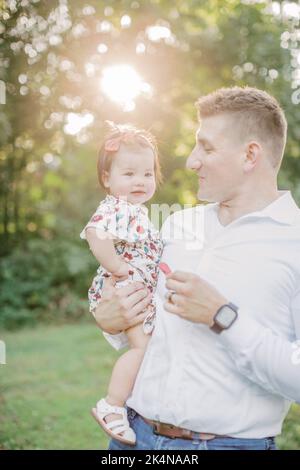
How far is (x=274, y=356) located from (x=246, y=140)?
28.6 inches

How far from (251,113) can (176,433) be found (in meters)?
1.04

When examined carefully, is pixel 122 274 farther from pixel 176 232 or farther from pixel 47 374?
pixel 47 374

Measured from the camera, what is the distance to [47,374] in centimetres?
782

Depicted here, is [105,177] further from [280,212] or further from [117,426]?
[117,426]

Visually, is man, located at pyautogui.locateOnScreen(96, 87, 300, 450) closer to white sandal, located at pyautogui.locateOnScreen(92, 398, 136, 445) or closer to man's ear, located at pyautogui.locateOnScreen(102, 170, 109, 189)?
white sandal, located at pyautogui.locateOnScreen(92, 398, 136, 445)

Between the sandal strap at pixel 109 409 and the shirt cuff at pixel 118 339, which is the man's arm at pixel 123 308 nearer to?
the shirt cuff at pixel 118 339

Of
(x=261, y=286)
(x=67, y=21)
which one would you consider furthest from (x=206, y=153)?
(x=67, y=21)

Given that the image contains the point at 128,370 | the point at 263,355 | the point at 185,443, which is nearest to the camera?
the point at 263,355

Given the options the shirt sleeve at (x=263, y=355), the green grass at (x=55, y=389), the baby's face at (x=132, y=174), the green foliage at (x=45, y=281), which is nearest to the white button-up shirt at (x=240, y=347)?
the shirt sleeve at (x=263, y=355)

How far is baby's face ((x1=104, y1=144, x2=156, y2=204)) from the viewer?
7.73 ft

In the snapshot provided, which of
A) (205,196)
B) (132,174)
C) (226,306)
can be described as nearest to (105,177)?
(132,174)

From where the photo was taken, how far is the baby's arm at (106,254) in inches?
87.8

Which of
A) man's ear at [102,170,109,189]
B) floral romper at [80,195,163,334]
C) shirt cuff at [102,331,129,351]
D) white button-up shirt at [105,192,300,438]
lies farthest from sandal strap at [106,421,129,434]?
man's ear at [102,170,109,189]

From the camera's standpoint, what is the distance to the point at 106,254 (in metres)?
2.23
